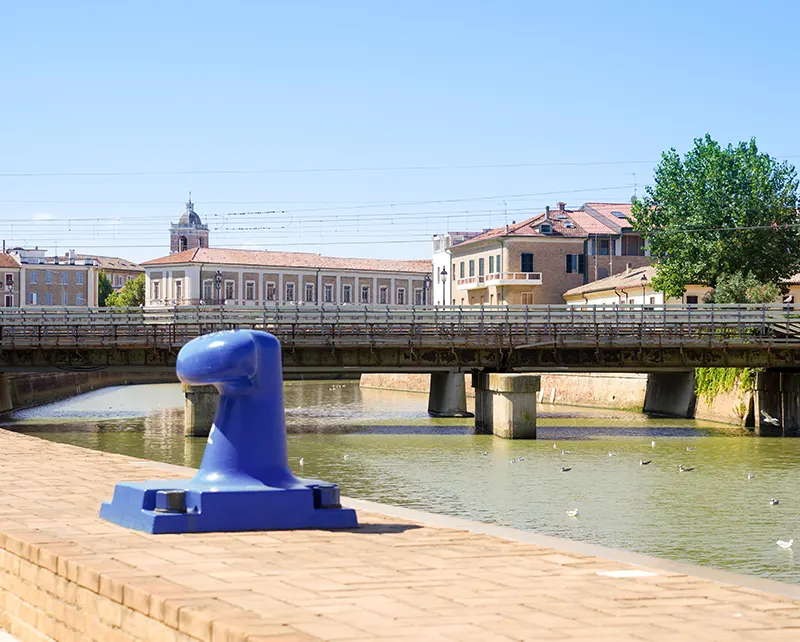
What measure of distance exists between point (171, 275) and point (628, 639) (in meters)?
132

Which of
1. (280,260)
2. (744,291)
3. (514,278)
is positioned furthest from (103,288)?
(744,291)

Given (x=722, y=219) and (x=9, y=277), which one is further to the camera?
(x=9, y=277)

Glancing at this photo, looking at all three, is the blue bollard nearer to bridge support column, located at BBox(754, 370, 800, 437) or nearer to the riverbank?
bridge support column, located at BBox(754, 370, 800, 437)

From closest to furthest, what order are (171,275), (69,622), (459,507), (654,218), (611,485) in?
(69,622) < (459,507) < (611,485) < (654,218) < (171,275)

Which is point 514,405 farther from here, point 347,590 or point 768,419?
point 347,590

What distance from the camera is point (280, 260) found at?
140750 millimetres

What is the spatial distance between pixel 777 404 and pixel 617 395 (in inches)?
695

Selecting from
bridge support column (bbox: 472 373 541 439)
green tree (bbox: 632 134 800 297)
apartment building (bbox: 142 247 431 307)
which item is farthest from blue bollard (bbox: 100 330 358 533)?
apartment building (bbox: 142 247 431 307)

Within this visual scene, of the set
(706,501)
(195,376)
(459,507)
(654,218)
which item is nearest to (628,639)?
(195,376)

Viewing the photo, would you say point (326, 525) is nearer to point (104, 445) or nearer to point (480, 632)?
point (480, 632)

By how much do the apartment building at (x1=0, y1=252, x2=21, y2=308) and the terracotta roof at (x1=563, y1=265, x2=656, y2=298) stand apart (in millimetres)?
84297

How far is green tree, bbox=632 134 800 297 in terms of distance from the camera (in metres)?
73.6

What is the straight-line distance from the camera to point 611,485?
32.1 metres

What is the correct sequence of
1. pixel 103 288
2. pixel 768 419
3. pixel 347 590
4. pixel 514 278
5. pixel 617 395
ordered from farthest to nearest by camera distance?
1. pixel 103 288
2. pixel 514 278
3. pixel 617 395
4. pixel 768 419
5. pixel 347 590
